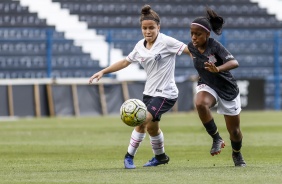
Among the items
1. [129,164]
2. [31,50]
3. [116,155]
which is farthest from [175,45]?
[31,50]

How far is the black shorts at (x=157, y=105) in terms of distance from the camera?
9.99 meters

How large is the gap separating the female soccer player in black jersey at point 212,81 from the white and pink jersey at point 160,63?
342 mm

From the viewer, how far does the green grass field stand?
8.69 m

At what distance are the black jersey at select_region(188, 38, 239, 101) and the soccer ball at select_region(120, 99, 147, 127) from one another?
2.73 ft

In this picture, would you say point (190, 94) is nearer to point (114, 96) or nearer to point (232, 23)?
point (114, 96)

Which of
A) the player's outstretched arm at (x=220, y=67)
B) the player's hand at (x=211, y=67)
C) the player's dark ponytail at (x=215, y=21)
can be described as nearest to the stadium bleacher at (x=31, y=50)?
the player's dark ponytail at (x=215, y=21)

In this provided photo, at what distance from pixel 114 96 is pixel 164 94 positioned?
16.2m

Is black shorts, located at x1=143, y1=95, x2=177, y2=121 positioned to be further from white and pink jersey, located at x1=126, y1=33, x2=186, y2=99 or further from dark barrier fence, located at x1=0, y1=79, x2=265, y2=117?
dark barrier fence, located at x1=0, y1=79, x2=265, y2=117

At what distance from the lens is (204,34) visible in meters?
9.80

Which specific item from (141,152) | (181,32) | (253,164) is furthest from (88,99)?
(253,164)

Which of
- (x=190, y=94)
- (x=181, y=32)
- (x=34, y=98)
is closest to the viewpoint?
(x=34, y=98)

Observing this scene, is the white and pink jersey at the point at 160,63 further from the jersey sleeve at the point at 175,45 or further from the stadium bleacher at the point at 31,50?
the stadium bleacher at the point at 31,50

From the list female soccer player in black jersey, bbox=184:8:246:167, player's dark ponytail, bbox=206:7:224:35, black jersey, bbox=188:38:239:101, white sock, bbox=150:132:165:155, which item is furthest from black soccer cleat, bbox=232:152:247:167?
player's dark ponytail, bbox=206:7:224:35

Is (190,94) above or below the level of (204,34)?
below
